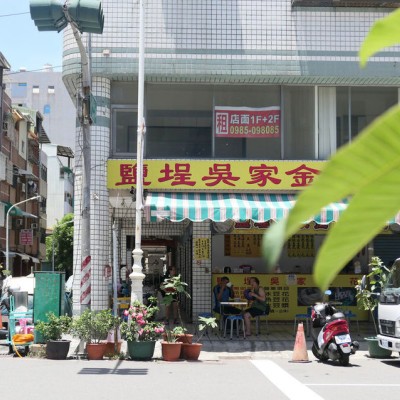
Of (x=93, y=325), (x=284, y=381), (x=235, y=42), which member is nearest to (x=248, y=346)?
(x=93, y=325)

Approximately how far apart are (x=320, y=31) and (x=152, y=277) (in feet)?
75.4

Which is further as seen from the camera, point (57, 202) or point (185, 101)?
point (57, 202)

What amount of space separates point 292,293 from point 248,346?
4936mm

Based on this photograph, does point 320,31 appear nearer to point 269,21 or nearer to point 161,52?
point 269,21

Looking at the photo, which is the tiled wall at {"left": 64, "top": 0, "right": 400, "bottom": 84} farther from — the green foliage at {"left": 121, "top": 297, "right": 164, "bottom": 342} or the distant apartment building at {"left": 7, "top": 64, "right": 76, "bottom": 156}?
the distant apartment building at {"left": 7, "top": 64, "right": 76, "bottom": 156}

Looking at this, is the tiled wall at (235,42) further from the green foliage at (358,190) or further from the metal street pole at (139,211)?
the green foliage at (358,190)

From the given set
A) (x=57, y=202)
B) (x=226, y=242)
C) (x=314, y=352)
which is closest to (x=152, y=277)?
(x=226, y=242)

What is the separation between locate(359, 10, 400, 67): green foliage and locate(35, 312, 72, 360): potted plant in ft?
45.4

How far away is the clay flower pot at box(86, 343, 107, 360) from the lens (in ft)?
44.8

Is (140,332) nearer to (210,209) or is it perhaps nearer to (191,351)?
(191,351)

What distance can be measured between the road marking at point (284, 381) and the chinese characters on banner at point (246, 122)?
18.2ft

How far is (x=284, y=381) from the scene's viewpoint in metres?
11.1

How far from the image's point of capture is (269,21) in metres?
16.6

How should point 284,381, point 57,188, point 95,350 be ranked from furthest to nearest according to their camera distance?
1. point 57,188
2. point 95,350
3. point 284,381
